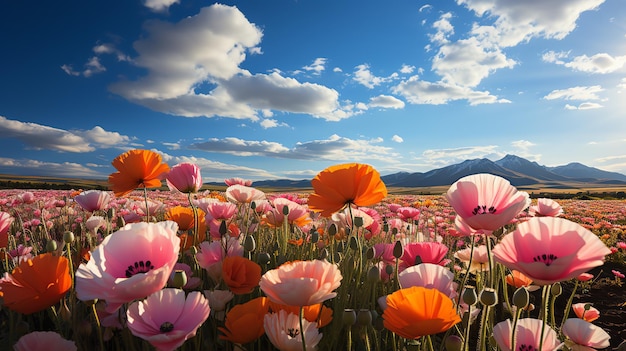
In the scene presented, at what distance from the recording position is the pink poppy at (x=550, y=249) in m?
1.08

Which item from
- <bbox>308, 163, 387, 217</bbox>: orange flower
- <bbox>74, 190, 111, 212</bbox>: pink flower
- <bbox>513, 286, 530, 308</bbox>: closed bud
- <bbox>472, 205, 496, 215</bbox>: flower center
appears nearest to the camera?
<bbox>513, 286, 530, 308</bbox>: closed bud

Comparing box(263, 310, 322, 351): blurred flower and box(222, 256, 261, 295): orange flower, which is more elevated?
box(222, 256, 261, 295): orange flower

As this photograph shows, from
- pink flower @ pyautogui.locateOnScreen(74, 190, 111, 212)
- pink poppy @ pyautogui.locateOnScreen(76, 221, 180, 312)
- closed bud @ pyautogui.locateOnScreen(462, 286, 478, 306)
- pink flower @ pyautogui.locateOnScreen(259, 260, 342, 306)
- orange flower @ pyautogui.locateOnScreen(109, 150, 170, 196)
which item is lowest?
closed bud @ pyautogui.locateOnScreen(462, 286, 478, 306)

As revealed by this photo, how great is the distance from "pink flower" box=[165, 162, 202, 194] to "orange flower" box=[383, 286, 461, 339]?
1.54 meters

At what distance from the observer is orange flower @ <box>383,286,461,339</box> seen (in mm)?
1155

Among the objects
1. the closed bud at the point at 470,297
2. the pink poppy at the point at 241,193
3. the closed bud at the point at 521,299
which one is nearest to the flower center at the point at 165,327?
the closed bud at the point at 470,297

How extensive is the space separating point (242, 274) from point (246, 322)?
36cm

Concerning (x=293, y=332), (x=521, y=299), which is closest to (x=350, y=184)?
(x=293, y=332)

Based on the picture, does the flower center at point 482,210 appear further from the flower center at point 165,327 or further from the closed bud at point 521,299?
the flower center at point 165,327

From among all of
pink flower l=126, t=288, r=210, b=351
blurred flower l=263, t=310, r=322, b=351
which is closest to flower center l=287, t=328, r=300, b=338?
blurred flower l=263, t=310, r=322, b=351

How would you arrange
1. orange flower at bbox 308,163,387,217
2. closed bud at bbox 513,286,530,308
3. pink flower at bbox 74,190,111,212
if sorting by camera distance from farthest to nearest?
pink flower at bbox 74,190,111,212 < orange flower at bbox 308,163,387,217 < closed bud at bbox 513,286,530,308

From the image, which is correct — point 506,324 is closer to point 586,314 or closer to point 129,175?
point 586,314

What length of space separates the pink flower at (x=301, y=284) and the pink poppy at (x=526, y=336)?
2.31 feet

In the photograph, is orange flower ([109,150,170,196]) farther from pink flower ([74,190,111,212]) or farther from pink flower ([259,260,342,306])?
pink flower ([259,260,342,306])
